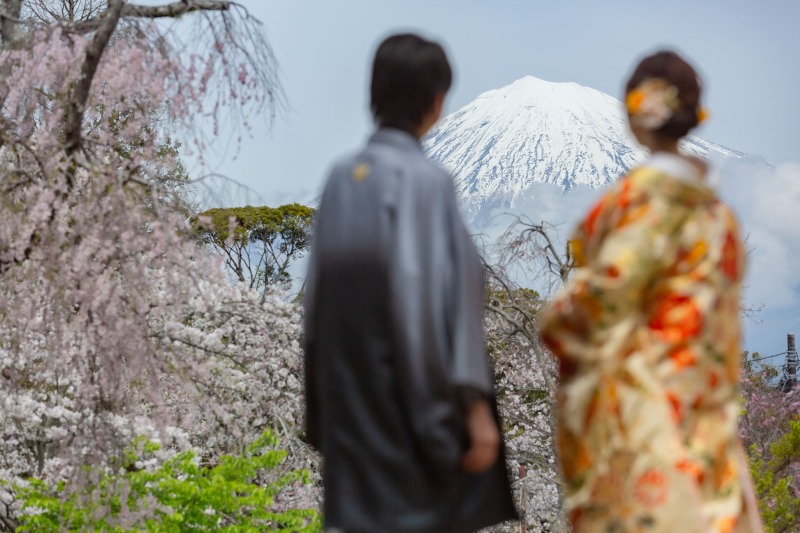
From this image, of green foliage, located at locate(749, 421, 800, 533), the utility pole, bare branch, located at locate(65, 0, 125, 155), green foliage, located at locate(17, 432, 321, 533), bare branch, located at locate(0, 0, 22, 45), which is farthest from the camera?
the utility pole

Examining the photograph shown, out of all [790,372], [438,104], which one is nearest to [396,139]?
[438,104]

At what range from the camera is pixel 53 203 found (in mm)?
6293

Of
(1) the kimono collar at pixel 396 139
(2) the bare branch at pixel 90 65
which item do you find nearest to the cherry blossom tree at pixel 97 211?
(2) the bare branch at pixel 90 65

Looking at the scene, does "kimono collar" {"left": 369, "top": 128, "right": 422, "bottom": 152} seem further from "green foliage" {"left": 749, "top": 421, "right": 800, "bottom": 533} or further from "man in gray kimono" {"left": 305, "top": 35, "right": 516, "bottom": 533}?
"green foliage" {"left": 749, "top": 421, "right": 800, "bottom": 533}

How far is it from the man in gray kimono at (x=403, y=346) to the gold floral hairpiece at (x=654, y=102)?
1.65 feet

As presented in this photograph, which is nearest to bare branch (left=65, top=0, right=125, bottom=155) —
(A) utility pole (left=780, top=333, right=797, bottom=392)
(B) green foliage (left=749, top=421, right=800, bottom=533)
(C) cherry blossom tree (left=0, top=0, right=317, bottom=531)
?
(C) cherry blossom tree (left=0, top=0, right=317, bottom=531)

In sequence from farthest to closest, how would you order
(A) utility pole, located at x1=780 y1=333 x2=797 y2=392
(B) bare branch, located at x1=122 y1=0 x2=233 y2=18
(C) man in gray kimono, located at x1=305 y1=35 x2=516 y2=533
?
(A) utility pole, located at x1=780 y1=333 x2=797 y2=392 < (B) bare branch, located at x1=122 y1=0 x2=233 y2=18 < (C) man in gray kimono, located at x1=305 y1=35 x2=516 y2=533

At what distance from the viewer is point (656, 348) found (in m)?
2.54

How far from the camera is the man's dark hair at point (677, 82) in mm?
2684

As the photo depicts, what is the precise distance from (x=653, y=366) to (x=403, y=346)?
0.60 metres

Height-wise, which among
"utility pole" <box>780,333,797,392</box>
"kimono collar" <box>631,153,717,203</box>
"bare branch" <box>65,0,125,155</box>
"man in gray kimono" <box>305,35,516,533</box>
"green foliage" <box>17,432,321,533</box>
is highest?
"bare branch" <box>65,0,125,155</box>

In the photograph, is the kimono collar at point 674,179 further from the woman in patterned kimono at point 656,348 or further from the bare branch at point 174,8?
the bare branch at point 174,8

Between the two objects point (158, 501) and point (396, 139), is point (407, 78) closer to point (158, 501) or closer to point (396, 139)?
point (396, 139)

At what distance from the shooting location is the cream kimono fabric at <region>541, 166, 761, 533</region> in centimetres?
250
